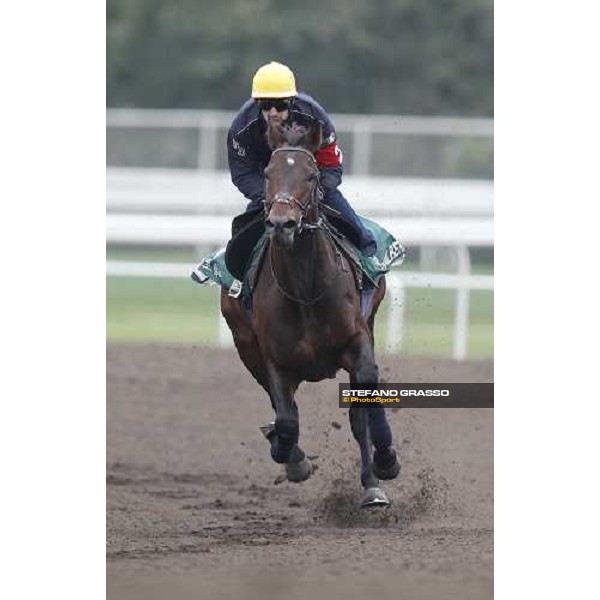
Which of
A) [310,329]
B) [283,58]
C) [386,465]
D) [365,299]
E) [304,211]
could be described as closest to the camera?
[304,211]

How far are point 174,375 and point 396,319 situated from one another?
5.45 feet

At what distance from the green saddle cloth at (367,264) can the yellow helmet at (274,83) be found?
1.05 meters

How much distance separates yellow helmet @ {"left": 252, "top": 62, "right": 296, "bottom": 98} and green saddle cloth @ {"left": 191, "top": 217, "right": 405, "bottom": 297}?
105 cm

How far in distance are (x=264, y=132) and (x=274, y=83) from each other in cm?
51

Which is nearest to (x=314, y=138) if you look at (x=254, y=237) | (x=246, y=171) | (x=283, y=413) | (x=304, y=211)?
(x=304, y=211)

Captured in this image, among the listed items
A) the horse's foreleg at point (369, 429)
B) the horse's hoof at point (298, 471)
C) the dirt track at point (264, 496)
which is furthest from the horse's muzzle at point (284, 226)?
the horse's hoof at point (298, 471)

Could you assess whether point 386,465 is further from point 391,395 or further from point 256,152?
point 256,152

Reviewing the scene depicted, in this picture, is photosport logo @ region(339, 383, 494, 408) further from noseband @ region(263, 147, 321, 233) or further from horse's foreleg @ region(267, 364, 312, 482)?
noseband @ region(263, 147, 321, 233)

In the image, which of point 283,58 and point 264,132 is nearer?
point 264,132

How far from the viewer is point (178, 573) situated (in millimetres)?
6113

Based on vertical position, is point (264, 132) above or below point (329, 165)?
above

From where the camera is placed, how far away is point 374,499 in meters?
6.91

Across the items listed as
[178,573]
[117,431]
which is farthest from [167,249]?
[178,573]

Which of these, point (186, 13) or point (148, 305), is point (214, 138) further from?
point (148, 305)
